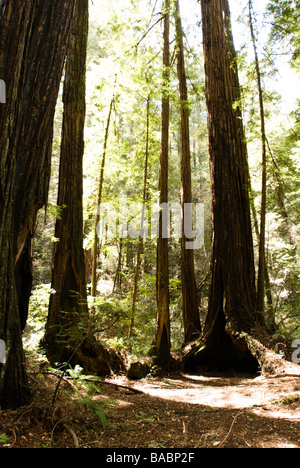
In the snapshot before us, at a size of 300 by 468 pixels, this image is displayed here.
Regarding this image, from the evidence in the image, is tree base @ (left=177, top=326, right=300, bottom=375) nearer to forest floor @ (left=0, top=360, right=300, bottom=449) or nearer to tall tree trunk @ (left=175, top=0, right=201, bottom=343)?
tall tree trunk @ (left=175, top=0, right=201, bottom=343)

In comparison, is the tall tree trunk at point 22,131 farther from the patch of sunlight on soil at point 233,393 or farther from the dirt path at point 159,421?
the patch of sunlight on soil at point 233,393

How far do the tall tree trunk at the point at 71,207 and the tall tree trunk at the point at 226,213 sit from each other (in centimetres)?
294

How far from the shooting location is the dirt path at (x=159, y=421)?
222 cm

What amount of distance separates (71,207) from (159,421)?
13.2 ft

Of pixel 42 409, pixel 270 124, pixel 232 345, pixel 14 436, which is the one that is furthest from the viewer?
pixel 270 124

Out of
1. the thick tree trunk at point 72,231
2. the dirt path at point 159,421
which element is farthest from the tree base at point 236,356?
the thick tree trunk at point 72,231

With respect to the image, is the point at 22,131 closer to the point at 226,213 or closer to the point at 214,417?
the point at 214,417

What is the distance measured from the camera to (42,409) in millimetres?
2379

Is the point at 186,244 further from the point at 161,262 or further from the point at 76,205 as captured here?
the point at 76,205

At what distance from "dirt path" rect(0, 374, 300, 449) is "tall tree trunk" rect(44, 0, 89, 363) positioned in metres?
1.76

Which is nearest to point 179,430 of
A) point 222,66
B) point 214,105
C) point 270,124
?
point 214,105

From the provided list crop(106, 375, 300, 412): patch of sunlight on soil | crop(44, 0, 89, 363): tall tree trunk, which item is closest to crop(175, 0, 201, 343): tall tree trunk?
crop(106, 375, 300, 412): patch of sunlight on soil

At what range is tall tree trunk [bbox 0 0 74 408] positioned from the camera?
2475mm

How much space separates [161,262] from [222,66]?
17.0 feet
